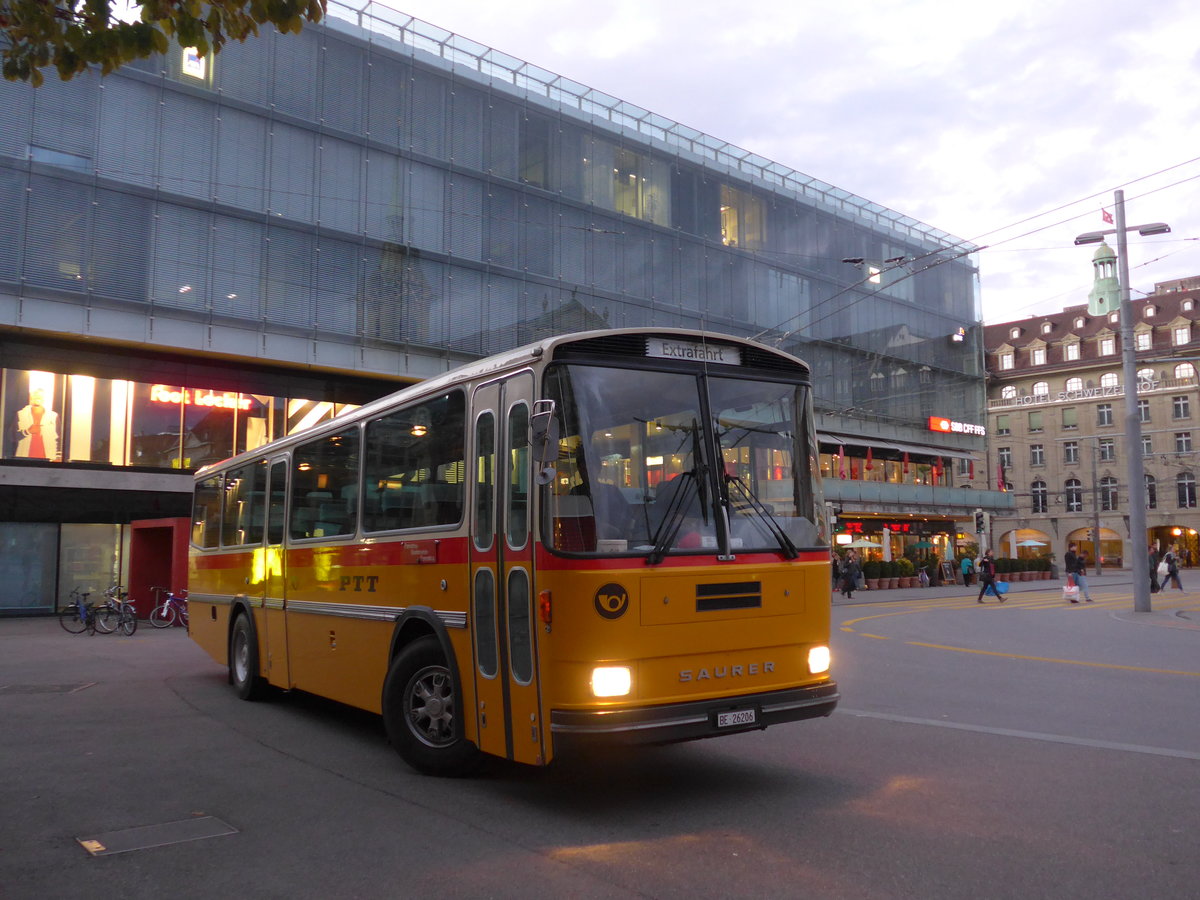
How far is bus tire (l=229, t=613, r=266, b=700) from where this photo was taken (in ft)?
38.3

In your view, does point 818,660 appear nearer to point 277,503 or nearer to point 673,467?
point 673,467

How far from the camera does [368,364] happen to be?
105 ft

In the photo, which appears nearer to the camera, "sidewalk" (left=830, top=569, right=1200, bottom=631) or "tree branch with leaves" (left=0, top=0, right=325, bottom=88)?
"tree branch with leaves" (left=0, top=0, right=325, bottom=88)

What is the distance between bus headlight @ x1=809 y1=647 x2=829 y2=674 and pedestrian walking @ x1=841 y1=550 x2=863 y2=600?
103ft

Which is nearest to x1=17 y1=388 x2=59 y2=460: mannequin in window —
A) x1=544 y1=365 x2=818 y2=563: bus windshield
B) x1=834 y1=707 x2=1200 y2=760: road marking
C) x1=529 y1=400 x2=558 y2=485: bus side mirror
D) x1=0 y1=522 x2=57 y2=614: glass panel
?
x1=0 y1=522 x2=57 y2=614: glass panel

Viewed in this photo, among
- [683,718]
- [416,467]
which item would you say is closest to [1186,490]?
[416,467]

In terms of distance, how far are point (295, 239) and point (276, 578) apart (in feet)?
71.7

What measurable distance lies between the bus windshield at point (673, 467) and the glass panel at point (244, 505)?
6.28m

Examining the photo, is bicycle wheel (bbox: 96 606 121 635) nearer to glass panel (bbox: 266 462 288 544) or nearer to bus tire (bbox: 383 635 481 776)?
glass panel (bbox: 266 462 288 544)

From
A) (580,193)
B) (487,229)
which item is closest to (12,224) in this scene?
(487,229)

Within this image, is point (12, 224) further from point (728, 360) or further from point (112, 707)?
point (728, 360)

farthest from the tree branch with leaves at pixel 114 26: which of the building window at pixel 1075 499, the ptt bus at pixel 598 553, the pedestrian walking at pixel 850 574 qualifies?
the building window at pixel 1075 499

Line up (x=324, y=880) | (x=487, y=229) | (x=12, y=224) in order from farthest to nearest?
(x=487, y=229), (x=12, y=224), (x=324, y=880)

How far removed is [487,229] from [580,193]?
171 inches
